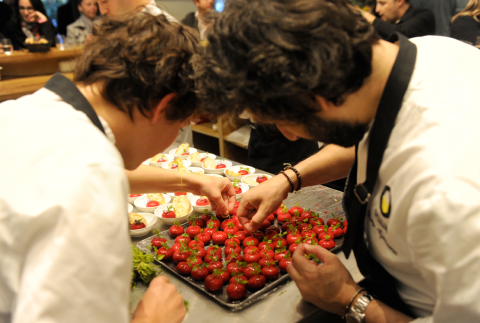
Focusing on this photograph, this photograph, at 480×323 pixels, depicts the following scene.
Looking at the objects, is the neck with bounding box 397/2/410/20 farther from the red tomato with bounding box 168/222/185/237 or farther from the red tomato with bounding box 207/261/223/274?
the red tomato with bounding box 207/261/223/274

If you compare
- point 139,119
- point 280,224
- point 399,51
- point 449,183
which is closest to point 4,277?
point 139,119

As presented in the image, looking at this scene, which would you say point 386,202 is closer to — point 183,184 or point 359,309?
point 359,309

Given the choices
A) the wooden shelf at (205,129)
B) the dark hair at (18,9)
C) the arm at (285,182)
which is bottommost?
the wooden shelf at (205,129)

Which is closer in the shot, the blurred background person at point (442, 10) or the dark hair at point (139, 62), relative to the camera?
the dark hair at point (139, 62)

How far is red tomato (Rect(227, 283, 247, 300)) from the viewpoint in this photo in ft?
4.59

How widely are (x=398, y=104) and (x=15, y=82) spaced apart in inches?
173

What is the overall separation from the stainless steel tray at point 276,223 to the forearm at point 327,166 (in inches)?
7.3

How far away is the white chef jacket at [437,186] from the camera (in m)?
0.84

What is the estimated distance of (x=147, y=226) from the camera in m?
1.89

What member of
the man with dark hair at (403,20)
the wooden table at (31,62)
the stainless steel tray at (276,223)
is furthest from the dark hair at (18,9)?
the stainless steel tray at (276,223)

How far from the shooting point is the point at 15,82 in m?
4.20

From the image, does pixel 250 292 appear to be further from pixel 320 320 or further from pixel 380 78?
pixel 380 78

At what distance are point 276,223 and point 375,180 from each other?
35.4 inches

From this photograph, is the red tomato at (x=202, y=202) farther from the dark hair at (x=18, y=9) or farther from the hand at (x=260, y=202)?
the dark hair at (x=18, y=9)
